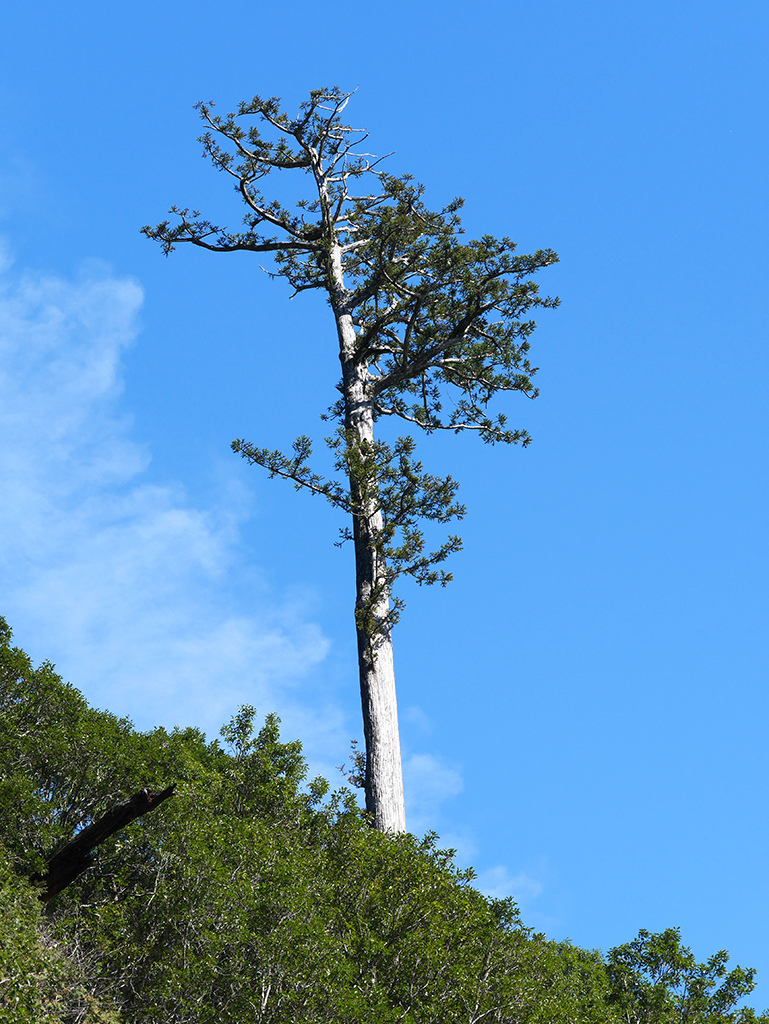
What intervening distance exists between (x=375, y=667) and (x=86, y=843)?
245 inches

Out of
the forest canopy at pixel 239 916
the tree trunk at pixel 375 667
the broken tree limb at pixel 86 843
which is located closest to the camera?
the forest canopy at pixel 239 916

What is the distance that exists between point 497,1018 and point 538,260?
10.5 metres

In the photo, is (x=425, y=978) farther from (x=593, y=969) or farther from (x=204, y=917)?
(x=593, y=969)

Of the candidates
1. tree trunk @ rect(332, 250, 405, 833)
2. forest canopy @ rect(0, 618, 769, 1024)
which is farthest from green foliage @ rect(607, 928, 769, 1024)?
tree trunk @ rect(332, 250, 405, 833)

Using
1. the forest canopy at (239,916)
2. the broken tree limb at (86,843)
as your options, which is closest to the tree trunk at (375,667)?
the forest canopy at (239,916)

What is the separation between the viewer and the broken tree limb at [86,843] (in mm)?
7852

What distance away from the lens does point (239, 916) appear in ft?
23.9

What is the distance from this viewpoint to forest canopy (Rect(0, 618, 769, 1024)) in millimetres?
7012

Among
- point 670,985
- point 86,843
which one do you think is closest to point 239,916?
point 86,843

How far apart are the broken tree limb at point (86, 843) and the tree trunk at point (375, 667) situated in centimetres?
530

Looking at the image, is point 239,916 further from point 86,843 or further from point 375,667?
point 375,667

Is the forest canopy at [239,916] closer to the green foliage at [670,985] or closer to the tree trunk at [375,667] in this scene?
the green foliage at [670,985]

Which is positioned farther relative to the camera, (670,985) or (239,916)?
(670,985)

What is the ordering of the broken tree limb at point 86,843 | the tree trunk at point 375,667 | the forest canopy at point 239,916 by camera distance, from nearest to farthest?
1. the forest canopy at point 239,916
2. the broken tree limb at point 86,843
3. the tree trunk at point 375,667
